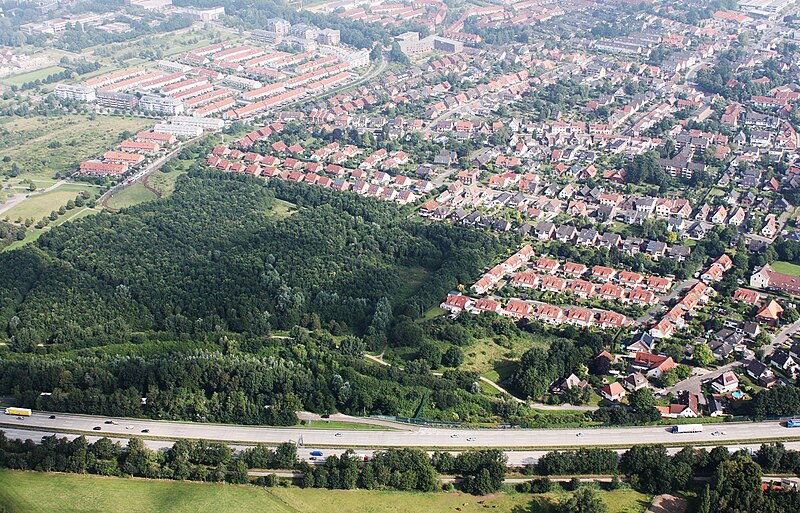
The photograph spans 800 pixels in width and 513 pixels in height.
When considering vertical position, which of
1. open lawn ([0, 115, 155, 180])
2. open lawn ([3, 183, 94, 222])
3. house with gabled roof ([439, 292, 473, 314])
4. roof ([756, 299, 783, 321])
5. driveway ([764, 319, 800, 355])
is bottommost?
open lawn ([3, 183, 94, 222])

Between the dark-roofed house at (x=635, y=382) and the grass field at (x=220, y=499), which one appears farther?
the dark-roofed house at (x=635, y=382)

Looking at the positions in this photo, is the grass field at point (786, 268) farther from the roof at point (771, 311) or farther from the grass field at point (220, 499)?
the grass field at point (220, 499)

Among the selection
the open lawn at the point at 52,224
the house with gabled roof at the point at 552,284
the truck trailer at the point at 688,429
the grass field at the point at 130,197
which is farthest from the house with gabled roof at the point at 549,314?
the open lawn at the point at 52,224

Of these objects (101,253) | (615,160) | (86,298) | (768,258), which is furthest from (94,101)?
(768,258)

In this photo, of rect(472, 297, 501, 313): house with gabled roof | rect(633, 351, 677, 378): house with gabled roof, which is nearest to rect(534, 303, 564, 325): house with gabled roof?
rect(472, 297, 501, 313): house with gabled roof

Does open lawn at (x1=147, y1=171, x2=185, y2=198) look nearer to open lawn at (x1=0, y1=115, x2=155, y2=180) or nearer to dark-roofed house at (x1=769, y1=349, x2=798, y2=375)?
open lawn at (x1=0, y1=115, x2=155, y2=180)

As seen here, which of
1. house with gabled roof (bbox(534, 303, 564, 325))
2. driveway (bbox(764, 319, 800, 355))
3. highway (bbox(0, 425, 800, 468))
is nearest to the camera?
highway (bbox(0, 425, 800, 468))

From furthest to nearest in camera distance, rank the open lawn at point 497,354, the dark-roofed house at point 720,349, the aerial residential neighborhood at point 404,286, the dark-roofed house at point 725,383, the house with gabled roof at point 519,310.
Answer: the house with gabled roof at point 519,310
the dark-roofed house at point 720,349
the open lawn at point 497,354
the dark-roofed house at point 725,383
the aerial residential neighborhood at point 404,286
